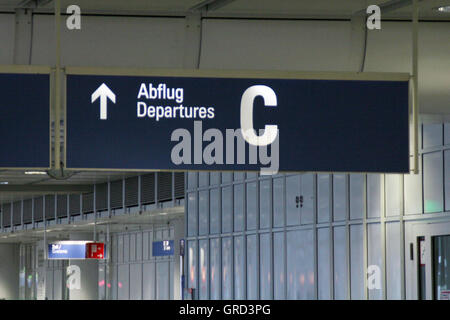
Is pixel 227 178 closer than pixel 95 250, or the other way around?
pixel 227 178

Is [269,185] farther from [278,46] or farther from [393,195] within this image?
[278,46]

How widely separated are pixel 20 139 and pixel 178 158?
1008 mm

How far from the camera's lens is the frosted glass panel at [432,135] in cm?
1205

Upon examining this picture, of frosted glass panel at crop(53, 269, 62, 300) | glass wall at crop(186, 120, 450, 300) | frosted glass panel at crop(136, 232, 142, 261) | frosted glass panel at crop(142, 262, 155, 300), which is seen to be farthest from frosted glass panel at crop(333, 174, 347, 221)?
frosted glass panel at crop(53, 269, 62, 300)

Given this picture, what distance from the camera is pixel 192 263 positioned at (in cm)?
2127

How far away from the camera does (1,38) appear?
23.8 ft

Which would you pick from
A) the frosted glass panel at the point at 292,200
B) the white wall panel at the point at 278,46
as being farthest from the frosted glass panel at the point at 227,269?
the white wall panel at the point at 278,46

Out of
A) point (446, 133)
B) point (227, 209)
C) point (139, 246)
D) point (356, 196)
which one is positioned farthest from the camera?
point (139, 246)

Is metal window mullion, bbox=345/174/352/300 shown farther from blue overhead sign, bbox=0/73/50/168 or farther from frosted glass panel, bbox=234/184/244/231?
blue overhead sign, bbox=0/73/50/168

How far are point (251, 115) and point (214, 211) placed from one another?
14367 millimetres

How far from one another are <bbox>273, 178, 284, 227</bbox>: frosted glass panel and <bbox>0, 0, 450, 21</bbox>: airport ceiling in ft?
31.1

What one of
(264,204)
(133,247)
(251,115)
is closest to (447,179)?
(264,204)

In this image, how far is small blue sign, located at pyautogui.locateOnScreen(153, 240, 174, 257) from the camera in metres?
28.1

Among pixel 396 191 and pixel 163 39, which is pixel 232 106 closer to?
pixel 163 39
